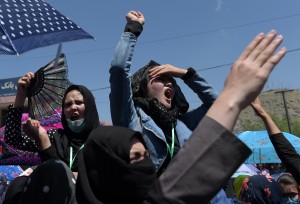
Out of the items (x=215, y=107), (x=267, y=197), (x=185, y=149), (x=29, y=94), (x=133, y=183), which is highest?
(x=215, y=107)

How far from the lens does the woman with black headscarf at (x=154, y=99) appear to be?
187 cm

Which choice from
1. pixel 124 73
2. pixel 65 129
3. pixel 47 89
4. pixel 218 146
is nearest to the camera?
pixel 218 146

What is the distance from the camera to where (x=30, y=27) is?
2320 mm

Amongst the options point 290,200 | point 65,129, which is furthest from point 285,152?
point 65,129

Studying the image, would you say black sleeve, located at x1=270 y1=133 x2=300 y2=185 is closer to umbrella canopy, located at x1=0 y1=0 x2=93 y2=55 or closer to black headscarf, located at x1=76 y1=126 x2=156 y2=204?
black headscarf, located at x1=76 y1=126 x2=156 y2=204

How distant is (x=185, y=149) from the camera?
97 cm

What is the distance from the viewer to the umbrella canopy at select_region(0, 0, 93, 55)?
2201 millimetres

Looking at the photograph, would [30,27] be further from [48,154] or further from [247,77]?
[247,77]

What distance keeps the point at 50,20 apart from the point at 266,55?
1.81 m

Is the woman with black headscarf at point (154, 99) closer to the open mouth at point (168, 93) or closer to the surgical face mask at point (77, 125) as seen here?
the open mouth at point (168, 93)

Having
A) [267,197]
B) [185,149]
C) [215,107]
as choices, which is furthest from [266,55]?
[267,197]

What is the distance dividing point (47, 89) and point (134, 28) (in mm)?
843

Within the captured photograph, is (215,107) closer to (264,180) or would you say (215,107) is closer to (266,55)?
(266,55)

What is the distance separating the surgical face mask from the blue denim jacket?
0.57m
